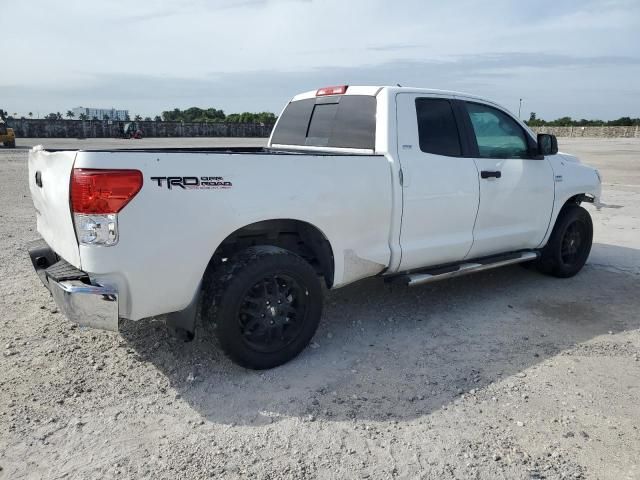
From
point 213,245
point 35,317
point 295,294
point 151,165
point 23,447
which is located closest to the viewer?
point 23,447

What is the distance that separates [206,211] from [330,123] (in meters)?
2.08

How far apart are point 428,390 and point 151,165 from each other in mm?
2264

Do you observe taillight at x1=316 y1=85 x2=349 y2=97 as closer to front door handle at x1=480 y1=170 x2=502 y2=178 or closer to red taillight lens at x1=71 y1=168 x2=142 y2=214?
front door handle at x1=480 y1=170 x2=502 y2=178

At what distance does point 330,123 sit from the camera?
16.8 feet

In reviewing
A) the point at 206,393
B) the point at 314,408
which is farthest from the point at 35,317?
the point at 314,408

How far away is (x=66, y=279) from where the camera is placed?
331 cm

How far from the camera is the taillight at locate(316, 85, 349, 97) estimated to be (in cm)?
504

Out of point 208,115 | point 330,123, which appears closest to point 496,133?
point 330,123

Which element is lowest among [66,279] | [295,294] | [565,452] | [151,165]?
[565,452]

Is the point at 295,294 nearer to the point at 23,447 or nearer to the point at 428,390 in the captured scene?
the point at 428,390

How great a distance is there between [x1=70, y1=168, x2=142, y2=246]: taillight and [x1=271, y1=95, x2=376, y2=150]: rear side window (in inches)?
83.4

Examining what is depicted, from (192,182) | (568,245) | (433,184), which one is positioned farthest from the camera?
(568,245)

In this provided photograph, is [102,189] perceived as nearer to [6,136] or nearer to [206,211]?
[206,211]

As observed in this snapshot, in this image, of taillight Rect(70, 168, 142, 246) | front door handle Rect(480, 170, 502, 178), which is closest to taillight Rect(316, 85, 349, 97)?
front door handle Rect(480, 170, 502, 178)
